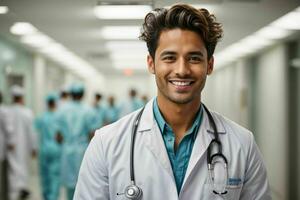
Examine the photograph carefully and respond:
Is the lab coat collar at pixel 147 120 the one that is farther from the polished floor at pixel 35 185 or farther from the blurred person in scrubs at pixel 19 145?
the polished floor at pixel 35 185

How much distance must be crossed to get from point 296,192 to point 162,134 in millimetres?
4463

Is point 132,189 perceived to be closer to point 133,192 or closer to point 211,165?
point 133,192

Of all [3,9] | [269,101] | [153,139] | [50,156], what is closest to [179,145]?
[153,139]

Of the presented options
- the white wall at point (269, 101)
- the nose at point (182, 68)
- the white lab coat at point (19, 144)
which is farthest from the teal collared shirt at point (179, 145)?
the white lab coat at point (19, 144)

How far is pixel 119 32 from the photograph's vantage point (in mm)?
4824

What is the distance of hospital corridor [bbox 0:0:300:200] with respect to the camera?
1.64 metres

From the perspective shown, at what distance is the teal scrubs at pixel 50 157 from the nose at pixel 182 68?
383 centimetres

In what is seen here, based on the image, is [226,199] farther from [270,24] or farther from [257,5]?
[270,24]

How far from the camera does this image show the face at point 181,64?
160 centimetres

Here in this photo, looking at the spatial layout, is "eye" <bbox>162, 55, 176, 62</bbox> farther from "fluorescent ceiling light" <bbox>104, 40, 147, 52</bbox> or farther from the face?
"fluorescent ceiling light" <bbox>104, 40, 147, 52</bbox>

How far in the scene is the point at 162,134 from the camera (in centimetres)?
173

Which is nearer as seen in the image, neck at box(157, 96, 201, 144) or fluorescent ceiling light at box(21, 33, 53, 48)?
neck at box(157, 96, 201, 144)

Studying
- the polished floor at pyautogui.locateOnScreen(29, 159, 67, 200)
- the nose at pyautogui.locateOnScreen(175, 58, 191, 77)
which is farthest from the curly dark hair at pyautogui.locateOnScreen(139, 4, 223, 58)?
the polished floor at pyautogui.locateOnScreen(29, 159, 67, 200)

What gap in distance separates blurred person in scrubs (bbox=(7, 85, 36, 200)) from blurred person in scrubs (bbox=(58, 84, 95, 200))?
3.69 feet
